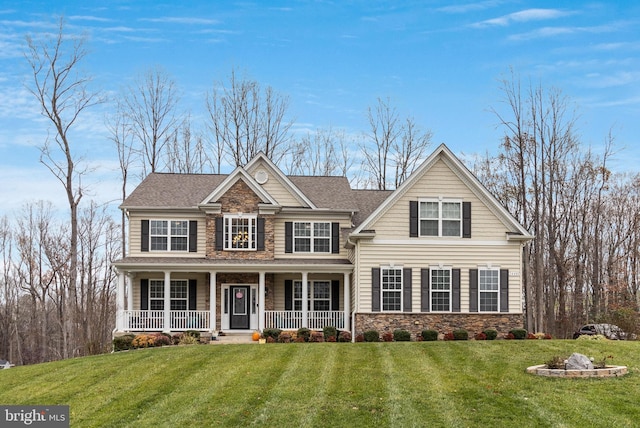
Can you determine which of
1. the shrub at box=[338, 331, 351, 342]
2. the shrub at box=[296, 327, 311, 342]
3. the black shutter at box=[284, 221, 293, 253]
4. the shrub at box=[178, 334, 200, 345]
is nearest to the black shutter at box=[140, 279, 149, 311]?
the shrub at box=[178, 334, 200, 345]

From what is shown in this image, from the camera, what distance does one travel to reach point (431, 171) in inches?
1154

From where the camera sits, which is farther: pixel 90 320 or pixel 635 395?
pixel 90 320

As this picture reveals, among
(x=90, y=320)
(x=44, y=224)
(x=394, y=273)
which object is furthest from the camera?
(x=44, y=224)

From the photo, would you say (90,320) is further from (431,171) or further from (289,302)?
(431,171)

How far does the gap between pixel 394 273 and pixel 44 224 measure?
3353cm

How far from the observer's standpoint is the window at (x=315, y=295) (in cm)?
3186

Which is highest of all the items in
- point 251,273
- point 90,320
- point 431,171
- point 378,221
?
point 431,171

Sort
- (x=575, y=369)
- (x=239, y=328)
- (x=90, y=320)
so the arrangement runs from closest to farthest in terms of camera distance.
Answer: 1. (x=575, y=369)
2. (x=239, y=328)
3. (x=90, y=320)

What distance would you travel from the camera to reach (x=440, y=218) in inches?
1155

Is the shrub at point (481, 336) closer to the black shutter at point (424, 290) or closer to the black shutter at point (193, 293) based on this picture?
the black shutter at point (424, 290)

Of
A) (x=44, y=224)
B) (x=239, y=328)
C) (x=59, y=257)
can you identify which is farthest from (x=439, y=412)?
(x=44, y=224)

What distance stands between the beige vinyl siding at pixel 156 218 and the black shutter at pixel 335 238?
540cm

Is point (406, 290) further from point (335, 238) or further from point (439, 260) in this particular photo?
point (335, 238)

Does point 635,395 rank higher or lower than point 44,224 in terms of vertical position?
lower
